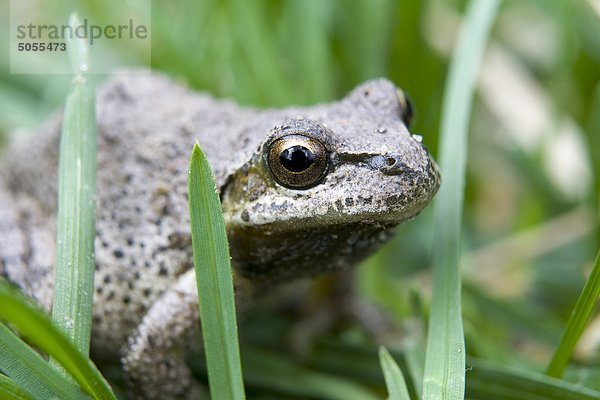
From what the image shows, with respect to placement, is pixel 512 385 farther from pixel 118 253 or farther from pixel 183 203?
pixel 118 253

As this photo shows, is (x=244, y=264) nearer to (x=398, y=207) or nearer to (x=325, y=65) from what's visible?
(x=398, y=207)

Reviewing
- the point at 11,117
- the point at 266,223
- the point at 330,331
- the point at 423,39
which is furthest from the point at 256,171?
the point at 11,117

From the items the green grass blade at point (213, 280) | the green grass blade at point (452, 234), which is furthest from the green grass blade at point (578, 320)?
the green grass blade at point (213, 280)

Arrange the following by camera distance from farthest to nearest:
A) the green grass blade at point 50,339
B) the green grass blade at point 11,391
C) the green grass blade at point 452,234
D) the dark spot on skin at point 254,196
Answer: the dark spot on skin at point 254,196, the green grass blade at point 452,234, the green grass blade at point 11,391, the green grass blade at point 50,339

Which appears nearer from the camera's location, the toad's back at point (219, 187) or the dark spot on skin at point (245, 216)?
the toad's back at point (219, 187)

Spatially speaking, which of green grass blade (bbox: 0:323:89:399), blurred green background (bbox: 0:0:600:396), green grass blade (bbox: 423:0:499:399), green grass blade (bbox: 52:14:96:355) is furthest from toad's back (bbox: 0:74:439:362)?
blurred green background (bbox: 0:0:600:396)

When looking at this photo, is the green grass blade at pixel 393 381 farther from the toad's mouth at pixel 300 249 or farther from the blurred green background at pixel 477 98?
the blurred green background at pixel 477 98
